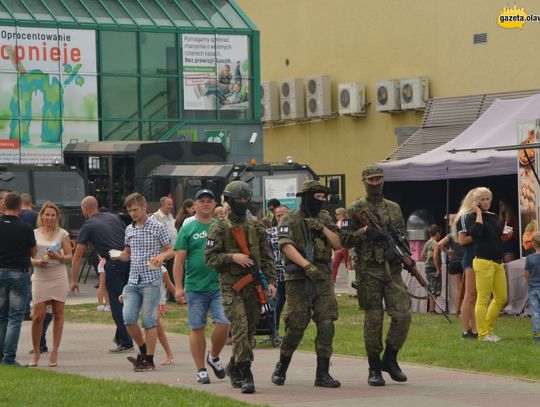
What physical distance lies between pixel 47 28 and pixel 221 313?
1054 inches

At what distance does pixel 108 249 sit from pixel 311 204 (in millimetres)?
4259

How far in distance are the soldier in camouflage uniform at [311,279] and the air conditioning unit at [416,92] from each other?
26438mm

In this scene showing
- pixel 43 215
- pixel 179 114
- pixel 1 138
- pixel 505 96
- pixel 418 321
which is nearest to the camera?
pixel 43 215

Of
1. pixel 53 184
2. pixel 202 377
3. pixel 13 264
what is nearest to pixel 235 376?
pixel 202 377

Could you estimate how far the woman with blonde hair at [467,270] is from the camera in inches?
614

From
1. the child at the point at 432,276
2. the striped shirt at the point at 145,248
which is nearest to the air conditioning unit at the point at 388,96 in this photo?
the child at the point at 432,276

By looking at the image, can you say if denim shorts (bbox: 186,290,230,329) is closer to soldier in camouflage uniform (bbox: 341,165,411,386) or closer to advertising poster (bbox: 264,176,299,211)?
soldier in camouflage uniform (bbox: 341,165,411,386)

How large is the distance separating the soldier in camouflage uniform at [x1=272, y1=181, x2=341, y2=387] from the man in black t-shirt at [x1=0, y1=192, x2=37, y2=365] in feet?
10.9

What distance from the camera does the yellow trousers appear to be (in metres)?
15.3

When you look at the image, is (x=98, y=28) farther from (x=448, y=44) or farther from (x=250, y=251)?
(x=250, y=251)

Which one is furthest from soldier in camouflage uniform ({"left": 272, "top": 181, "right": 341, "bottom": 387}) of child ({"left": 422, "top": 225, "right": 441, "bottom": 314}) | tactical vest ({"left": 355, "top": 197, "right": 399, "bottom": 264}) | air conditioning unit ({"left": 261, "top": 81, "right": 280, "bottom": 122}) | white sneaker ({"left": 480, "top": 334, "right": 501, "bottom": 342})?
air conditioning unit ({"left": 261, "top": 81, "right": 280, "bottom": 122})

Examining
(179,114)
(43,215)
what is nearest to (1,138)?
(179,114)

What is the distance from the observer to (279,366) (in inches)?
474

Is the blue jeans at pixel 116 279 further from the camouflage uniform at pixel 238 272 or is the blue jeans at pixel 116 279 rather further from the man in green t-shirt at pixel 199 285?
the camouflage uniform at pixel 238 272
